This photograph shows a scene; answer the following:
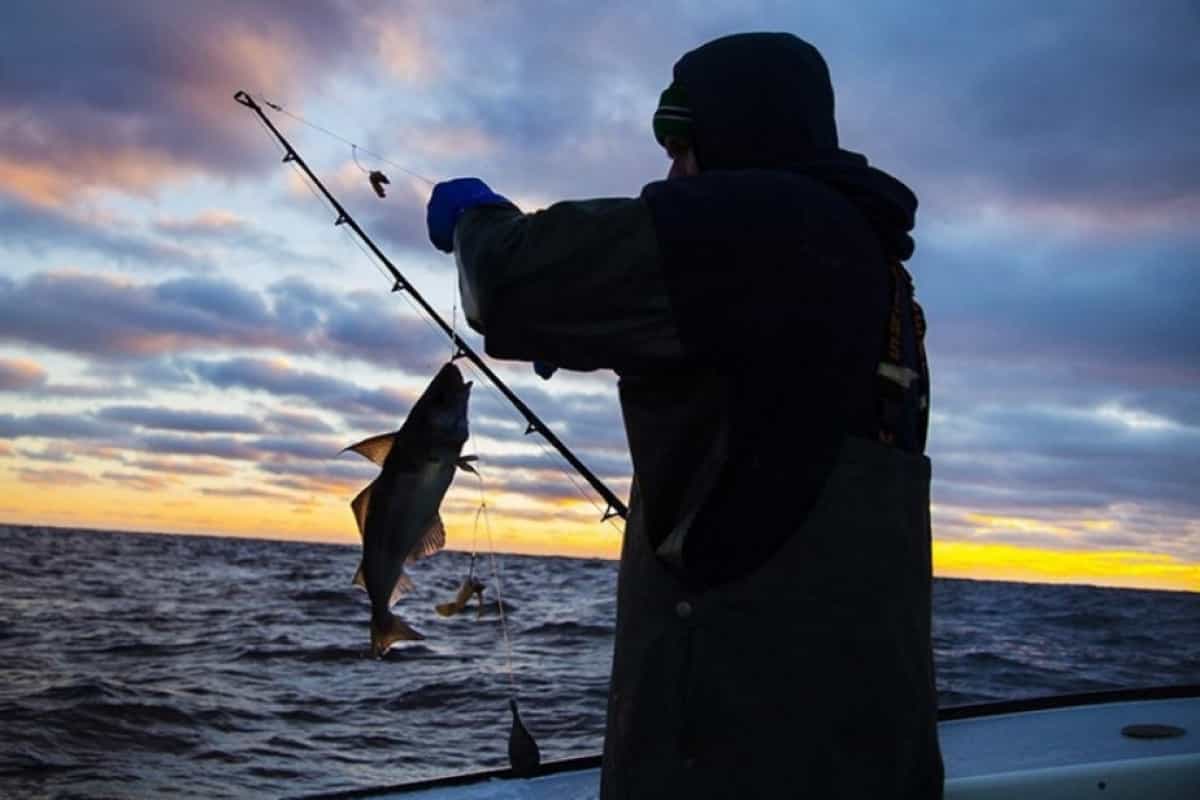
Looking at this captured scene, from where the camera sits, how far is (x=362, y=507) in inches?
157

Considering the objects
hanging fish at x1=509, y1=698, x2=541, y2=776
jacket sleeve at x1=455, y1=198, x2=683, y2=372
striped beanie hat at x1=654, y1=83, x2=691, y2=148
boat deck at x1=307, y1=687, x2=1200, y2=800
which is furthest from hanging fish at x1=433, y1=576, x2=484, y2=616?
striped beanie hat at x1=654, y1=83, x2=691, y2=148

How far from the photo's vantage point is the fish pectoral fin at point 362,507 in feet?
12.9

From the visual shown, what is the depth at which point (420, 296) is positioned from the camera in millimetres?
4840

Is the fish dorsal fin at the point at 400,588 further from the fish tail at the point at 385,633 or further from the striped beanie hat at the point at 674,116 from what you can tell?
the striped beanie hat at the point at 674,116

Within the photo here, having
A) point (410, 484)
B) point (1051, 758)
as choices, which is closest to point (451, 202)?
point (410, 484)

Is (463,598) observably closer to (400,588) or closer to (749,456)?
(400,588)

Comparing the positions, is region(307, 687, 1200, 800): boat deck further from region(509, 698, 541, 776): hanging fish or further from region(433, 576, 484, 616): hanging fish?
region(433, 576, 484, 616): hanging fish

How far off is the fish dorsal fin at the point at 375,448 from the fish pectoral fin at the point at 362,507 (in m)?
0.10

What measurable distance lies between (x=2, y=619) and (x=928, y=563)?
21.2m

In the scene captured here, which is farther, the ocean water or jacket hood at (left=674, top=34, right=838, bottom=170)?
the ocean water

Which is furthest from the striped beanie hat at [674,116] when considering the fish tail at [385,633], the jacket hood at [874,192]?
the fish tail at [385,633]

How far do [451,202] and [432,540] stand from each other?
5.81 feet

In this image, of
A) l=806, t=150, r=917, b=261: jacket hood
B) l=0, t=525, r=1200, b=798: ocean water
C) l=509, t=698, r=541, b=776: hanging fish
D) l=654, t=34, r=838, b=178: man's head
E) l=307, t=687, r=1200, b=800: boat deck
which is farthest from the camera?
l=0, t=525, r=1200, b=798: ocean water

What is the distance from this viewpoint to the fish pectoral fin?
3.94 m
